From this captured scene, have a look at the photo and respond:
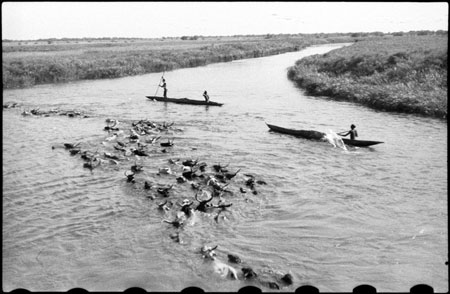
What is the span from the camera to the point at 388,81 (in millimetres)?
→ 37375

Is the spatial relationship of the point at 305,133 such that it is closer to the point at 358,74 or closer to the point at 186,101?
the point at 186,101

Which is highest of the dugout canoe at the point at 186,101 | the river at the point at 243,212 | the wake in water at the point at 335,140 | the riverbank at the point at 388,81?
the riverbank at the point at 388,81

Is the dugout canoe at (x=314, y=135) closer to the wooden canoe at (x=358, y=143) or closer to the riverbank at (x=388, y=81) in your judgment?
the wooden canoe at (x=358, y=143)

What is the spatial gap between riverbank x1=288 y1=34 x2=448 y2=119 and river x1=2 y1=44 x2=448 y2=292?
2141 mm

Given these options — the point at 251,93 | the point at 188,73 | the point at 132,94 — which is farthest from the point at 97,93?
the point at 188,73

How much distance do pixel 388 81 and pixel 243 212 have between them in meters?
28.0

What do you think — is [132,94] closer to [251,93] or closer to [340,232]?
[251,93]

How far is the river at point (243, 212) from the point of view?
1109 cm

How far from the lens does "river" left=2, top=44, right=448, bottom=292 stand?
11.1 m

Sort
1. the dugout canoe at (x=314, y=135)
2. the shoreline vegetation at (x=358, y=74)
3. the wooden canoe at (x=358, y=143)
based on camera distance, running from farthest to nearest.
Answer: the shoreline vegetation at (x=358, y=74), the dugout canoe at (x=314, y=135), the wooden canoe at (x=358, y=143)

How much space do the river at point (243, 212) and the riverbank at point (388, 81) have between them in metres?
2.14

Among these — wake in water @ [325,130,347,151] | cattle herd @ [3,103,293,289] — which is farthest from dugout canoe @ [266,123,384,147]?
cattle herd @ [3,103,293,289]

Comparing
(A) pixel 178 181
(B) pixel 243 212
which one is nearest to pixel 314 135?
(A) pixel 178 181

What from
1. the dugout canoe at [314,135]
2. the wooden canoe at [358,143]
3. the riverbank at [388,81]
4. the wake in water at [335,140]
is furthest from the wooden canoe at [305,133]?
the riverbank at [388,81]
